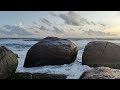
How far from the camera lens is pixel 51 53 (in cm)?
368

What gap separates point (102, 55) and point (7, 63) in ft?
3.74

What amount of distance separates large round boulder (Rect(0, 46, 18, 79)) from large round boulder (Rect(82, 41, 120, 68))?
0.83 metres

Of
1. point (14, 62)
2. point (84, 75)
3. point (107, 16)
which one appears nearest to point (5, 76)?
point (14, 62)

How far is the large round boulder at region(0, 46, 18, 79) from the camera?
3596 millimetres

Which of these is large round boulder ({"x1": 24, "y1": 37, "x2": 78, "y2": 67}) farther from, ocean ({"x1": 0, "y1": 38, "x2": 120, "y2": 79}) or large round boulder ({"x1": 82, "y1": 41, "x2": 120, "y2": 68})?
large round boulder ({"x1": 82, "y1": 41, "x2": 120, "y2": 68})

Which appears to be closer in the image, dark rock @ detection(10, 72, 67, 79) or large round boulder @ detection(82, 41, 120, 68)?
dark rock @ detection(10, 72, 67, 79)

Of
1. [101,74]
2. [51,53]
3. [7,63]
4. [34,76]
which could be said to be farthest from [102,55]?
[7,63]

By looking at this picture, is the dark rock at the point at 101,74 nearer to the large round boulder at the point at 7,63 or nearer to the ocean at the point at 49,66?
the ocean at the point at 49,66

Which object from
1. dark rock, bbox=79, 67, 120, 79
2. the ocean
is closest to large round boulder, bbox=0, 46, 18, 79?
the ocean

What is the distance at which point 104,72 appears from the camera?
3607 mm

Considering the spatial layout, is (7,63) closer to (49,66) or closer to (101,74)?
(49,66)

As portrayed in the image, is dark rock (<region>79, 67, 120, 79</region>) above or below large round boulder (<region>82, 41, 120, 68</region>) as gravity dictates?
below

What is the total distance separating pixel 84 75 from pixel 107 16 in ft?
2.42
